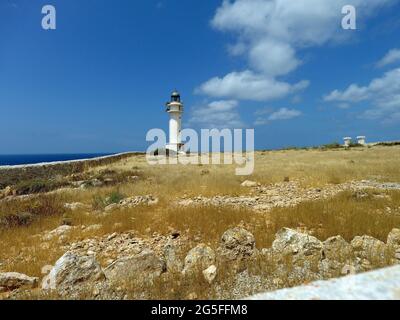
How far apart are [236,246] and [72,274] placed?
2.73 m

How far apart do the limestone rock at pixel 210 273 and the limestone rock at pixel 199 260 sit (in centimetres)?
28

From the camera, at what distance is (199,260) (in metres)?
5.46

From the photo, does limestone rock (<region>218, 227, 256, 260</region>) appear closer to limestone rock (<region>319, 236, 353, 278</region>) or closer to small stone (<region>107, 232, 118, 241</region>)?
limestone rock (<region>319, 236, 353, 278</region>)

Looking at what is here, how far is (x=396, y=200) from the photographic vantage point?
33.4 ft

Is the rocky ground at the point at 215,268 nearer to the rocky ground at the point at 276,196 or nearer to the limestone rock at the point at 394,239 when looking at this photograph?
the limestone rock at the point at 394,239

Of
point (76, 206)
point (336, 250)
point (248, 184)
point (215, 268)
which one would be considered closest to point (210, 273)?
point (215, 268)

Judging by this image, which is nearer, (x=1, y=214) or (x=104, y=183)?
(x=1, y=214)

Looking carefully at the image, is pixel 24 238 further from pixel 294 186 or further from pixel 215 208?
pixel 294 186

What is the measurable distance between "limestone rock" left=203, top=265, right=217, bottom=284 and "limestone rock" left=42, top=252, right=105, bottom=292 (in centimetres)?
163

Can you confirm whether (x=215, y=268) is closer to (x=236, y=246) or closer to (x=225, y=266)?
(x=225, y=266)

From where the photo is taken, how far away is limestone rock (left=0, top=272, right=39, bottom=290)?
5105 mm

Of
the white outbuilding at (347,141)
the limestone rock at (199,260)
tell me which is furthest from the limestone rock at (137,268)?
the white outbuilding at (347,141)
